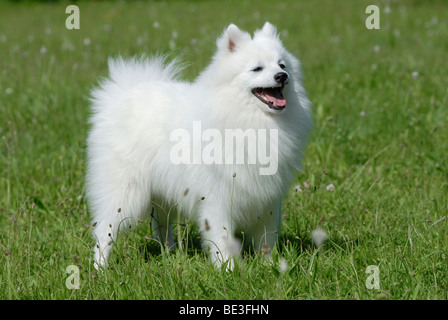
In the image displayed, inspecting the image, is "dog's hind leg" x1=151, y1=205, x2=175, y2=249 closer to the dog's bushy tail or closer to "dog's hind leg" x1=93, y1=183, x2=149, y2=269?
"dog's hind leg" x1=93, y1=183, x2=149, y2=269

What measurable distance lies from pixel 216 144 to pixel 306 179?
5.49 feet

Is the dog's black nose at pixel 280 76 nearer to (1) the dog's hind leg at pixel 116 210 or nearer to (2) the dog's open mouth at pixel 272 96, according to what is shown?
(2) the dog's open mouth at pixel 272 96

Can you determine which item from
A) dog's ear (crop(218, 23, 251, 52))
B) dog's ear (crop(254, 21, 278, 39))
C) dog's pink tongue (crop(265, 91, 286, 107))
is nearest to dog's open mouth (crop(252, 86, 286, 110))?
dog's pink tongue (crop(265, 91, 286, 107))

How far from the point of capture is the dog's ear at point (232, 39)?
3.29 m

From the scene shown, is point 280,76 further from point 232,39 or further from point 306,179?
point 306,179

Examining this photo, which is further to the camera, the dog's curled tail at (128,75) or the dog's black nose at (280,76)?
the dog's curled tail at (128,75)

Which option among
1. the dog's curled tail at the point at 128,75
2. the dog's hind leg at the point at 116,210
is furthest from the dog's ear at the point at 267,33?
the dog's hind leg at the point at 116,210

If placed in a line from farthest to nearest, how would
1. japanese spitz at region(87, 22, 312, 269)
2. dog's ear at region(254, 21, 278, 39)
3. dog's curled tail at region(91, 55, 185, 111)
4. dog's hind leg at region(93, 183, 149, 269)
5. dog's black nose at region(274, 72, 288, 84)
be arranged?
dog's curled tail at region(91, 55, 185, 111) → dog's hind leg at region(93, 183, 149, 269) → dog's ear at region(254, 21, 278, 39) → japanese spitz at region(87, 22, 312, 269) → dog's black nose at region(274, 72, 288, 84)

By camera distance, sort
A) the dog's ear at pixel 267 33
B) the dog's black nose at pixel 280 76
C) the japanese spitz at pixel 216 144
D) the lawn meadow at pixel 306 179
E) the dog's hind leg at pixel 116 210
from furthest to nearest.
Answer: the dog's hind leg at pixel 116 210 → the dog's ear at pixel 267 33 → the japanese spitz at pixel 216 144 → the dog's black nose at pixel 280 76 → the lawn meadow at pixel 306 179

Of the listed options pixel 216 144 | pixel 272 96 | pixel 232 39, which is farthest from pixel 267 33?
pixel 216 144

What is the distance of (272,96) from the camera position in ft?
10.6

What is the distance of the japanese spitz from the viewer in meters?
3.25

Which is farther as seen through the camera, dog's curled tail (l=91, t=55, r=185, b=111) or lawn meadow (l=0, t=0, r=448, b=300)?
dog's curled tail (l=91, t=55, r=185, b=111)
